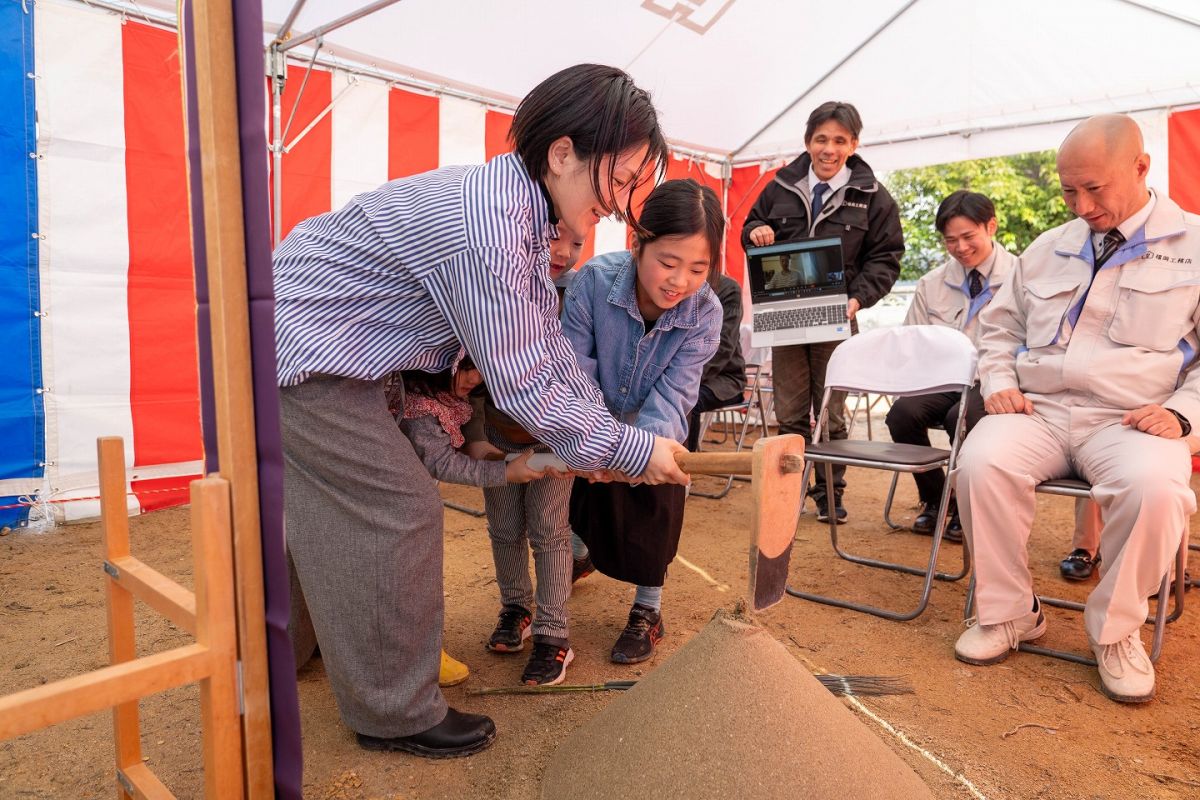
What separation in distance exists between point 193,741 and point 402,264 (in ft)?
3.76

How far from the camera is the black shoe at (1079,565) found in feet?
10.2

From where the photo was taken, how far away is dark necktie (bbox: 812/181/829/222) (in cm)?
394

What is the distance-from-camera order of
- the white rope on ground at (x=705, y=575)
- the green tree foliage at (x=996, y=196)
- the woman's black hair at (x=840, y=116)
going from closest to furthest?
the white rope on ground at (x=705, y=575) → the woman's black hair at (x=840, y=116) → the green tree foliage at (x=996, y=196)

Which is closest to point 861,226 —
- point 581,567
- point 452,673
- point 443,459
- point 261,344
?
point 581,567

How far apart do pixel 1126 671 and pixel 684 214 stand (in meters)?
1.64

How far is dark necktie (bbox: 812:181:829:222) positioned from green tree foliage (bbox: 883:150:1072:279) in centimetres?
950

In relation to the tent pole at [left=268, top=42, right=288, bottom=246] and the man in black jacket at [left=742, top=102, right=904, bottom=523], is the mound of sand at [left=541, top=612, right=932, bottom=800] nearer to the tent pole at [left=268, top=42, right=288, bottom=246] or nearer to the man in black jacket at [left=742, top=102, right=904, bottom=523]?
the man in black jacket at [left=742, top=102, right=904, bottom=523]

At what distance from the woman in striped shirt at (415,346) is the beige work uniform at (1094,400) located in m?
1.28

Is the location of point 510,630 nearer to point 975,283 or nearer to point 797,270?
point 797,270

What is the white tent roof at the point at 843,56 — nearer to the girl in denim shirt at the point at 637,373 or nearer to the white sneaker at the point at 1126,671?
the girl in denim shirt at the point at 637,373

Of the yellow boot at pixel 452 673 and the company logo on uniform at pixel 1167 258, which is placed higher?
the company logo on uniform at pixel 1167 258

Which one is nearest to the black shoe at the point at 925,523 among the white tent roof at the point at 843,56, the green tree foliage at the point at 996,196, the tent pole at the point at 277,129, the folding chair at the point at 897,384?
the folding chair at the point at 897,384

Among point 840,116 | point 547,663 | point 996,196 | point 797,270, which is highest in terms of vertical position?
point 996,196

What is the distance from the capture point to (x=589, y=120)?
1482 millimetres
